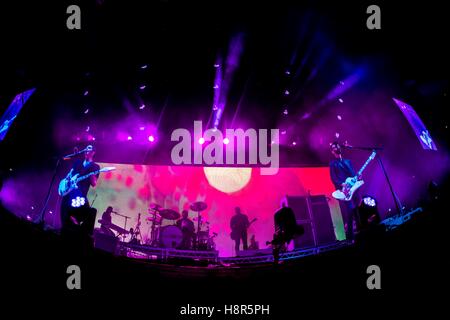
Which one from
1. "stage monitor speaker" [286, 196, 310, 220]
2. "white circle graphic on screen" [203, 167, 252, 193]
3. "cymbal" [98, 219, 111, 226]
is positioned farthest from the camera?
"white circle graphic on screen" [203, 167, 252, 193]

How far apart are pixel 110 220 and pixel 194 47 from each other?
190 inches

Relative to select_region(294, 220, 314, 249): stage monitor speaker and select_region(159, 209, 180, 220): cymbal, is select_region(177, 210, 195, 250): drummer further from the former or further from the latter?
select_region(294, 220, 314, 249): stage monitor speaker

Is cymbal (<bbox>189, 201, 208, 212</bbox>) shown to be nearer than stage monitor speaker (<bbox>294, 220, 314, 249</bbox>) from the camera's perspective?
No

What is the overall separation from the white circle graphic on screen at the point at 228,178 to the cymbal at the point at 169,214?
1.76m

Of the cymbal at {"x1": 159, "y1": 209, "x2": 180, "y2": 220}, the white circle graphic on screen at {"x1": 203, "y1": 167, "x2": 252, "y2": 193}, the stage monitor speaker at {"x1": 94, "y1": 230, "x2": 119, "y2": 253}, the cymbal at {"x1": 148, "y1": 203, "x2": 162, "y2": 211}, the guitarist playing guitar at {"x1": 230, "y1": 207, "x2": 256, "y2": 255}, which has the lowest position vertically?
the stage monitor speaker at {"x1": 94, "y1": 230, "x2": 119, "y2": 253}

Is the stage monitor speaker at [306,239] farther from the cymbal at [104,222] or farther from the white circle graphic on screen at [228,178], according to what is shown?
the cymbal at [104,222]

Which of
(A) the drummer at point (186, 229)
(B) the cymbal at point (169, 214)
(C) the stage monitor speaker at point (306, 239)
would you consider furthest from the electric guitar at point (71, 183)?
(C) the stage monitor speaker at point (306, 239)

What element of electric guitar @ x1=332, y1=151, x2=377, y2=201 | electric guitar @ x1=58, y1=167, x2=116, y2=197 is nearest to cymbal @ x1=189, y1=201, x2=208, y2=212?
electric guitar @ x1=58, y1=167, x2=116, y2=197

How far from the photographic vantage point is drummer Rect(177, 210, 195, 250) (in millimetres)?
7050

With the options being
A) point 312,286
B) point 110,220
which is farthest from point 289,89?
point 110,220

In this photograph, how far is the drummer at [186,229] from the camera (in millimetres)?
7050

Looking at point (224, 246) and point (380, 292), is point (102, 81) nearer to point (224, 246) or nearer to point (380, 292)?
point (224, 246)

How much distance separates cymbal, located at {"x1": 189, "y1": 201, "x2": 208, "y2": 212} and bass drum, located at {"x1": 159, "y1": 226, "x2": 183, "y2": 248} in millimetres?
884
